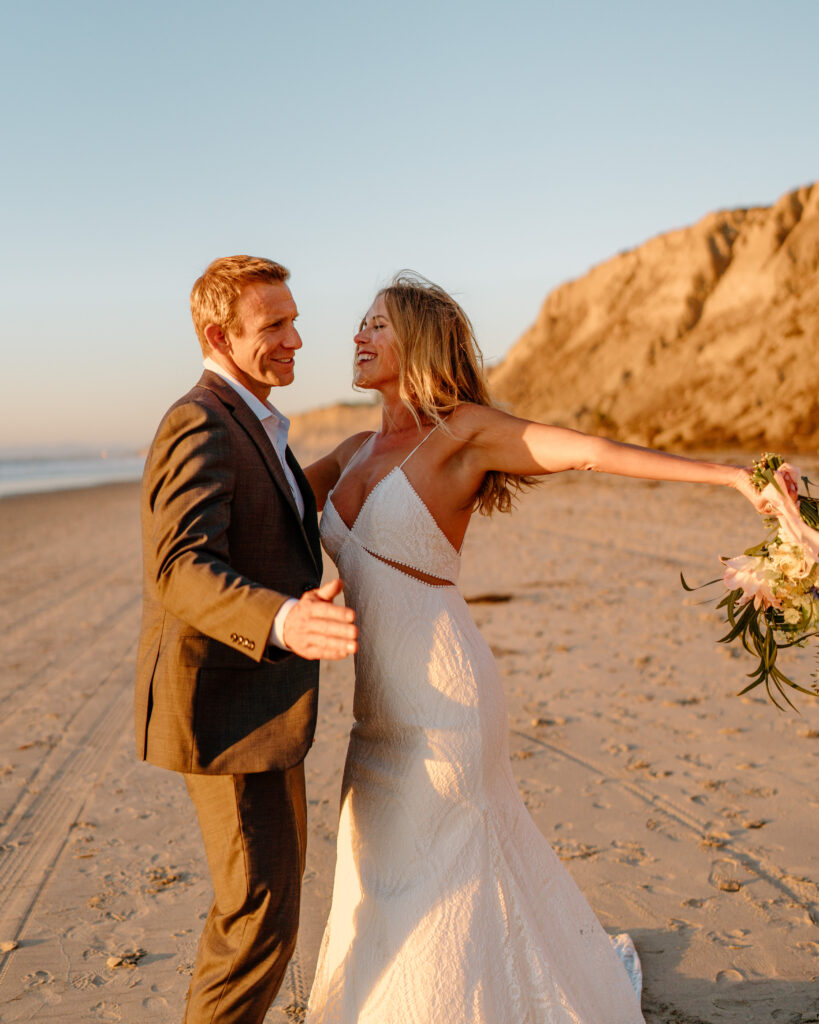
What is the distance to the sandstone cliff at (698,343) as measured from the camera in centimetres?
3256

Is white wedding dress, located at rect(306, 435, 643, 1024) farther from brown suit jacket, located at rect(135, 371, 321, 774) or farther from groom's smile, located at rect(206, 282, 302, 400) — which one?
groom's smile, located at rect(206, 282, 302, 400)

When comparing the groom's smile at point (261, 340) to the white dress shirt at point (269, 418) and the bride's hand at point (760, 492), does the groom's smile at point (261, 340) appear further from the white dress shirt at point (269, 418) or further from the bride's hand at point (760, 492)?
the bride's hand at point (760, 492)

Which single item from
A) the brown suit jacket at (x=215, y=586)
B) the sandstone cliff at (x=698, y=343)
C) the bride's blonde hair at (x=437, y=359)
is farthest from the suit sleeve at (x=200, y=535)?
the sandstone cliff at (x=698, y=343)

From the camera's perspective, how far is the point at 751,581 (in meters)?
2.63

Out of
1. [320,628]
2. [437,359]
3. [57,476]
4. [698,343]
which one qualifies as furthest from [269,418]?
[57,476]

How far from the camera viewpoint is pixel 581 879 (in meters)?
4.16

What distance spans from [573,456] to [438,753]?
1.01m

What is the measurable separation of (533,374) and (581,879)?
5073cm

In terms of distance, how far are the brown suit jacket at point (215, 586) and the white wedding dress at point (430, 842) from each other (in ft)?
1.20

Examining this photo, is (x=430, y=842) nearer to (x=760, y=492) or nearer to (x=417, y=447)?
(x=417, y=447)

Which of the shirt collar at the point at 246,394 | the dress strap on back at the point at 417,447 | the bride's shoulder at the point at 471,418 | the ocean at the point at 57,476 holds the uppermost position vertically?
the shirt collar at the point at 246,394

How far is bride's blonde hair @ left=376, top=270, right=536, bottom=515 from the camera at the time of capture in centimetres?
302

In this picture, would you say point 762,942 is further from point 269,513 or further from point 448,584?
point 269,513

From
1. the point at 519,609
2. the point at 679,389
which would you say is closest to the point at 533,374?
the point at 679,389
